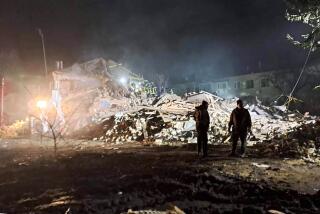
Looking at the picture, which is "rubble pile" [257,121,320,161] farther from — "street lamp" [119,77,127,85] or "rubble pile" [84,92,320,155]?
"street lamp" [119,77,127,85]

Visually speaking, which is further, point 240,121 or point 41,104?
point 41,104

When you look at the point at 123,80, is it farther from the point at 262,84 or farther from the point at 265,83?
the point at 265,83

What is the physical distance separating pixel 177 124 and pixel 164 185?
13.7 meters

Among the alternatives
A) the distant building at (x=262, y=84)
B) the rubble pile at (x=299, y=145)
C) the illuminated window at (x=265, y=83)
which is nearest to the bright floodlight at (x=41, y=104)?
the rubble pile at (x=299, y=145)

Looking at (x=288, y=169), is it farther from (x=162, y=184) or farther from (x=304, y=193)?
(x=162, y=184)

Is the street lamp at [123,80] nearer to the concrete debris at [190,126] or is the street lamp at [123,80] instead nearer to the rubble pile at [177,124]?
the concrete debris at [190,126]

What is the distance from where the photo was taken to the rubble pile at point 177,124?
19.4 meters

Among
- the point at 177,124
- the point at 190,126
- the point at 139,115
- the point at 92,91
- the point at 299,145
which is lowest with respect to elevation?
the point at 299,145

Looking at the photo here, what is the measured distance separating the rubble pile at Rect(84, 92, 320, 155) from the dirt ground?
694cm

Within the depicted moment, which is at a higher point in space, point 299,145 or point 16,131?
point 16,131

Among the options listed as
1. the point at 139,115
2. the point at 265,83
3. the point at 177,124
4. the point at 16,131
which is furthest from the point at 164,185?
the point at 265,83

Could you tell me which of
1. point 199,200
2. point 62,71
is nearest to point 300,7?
point 199,200

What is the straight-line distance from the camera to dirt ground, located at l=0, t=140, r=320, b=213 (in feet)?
21.5

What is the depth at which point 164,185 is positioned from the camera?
27.1 feet
